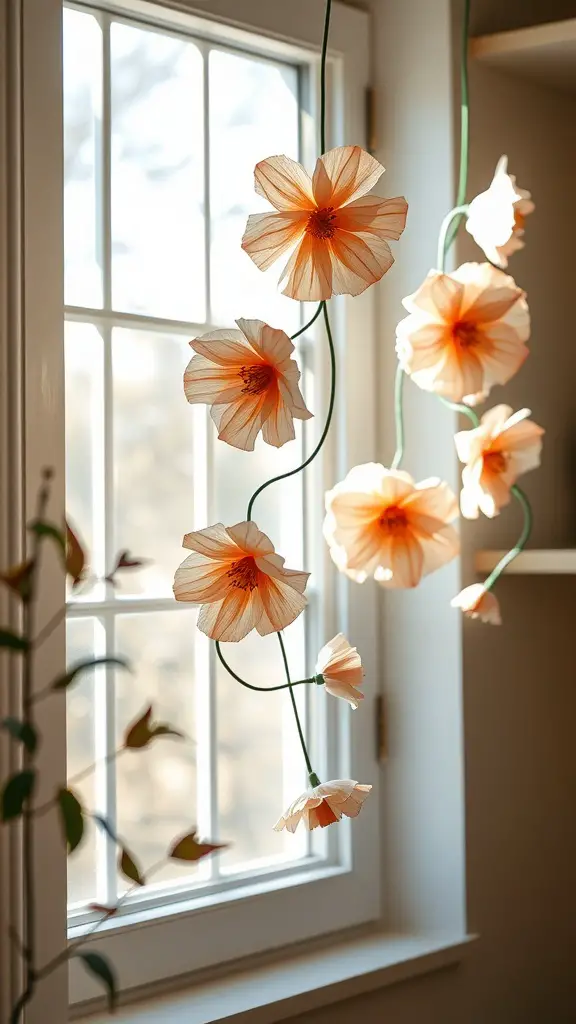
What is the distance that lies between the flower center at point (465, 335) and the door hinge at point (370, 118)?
0.75m

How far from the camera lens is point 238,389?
3.61 feet

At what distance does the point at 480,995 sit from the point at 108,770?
0.73 meters

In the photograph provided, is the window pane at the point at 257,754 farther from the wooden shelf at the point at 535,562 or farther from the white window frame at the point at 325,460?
the wooden shelf at the point at 535,562

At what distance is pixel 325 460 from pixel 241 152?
470 millimetres

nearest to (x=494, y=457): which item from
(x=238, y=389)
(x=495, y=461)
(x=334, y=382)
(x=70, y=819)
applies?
(x=495, y=461)

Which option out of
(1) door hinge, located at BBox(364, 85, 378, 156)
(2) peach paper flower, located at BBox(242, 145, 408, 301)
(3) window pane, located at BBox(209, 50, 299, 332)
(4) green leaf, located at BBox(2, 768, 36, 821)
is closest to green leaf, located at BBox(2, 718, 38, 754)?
(4) green leaf, located at BBox(2, 768, 36, 821)

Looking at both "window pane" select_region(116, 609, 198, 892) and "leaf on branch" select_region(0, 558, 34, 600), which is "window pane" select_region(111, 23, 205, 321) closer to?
"window pane" select_region(116, 609, 198, 892)

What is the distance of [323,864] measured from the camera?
5.98 feet

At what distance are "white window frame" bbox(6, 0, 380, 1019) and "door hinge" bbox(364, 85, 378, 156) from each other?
0.01m

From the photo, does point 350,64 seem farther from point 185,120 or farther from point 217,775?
point 217,775

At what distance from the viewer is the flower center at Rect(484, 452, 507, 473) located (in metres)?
1.33

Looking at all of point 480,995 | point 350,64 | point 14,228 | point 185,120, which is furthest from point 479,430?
point 480,995

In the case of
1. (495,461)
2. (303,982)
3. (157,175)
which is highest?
(157,175)

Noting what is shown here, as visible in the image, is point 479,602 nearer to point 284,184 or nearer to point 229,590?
point 229,590
